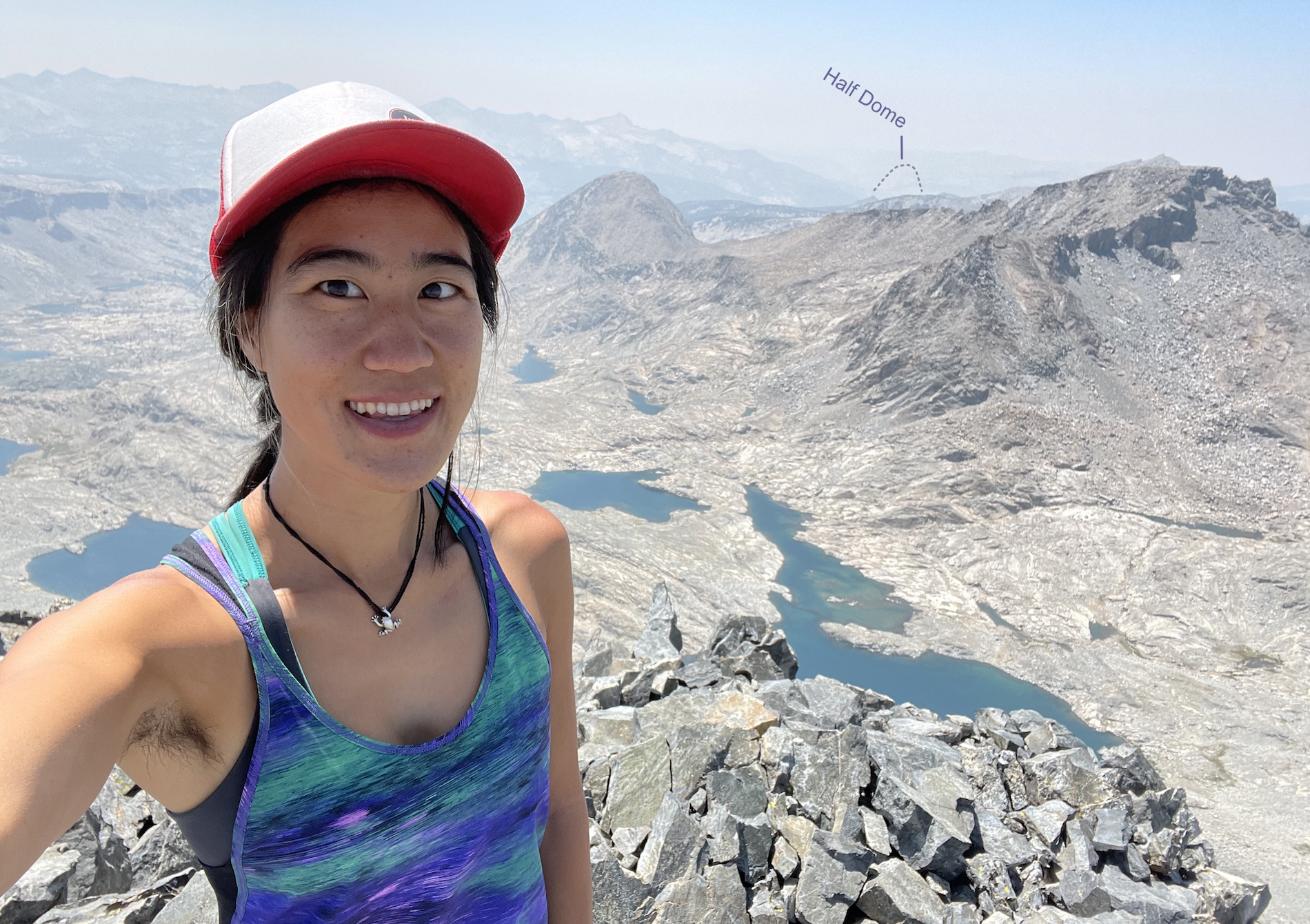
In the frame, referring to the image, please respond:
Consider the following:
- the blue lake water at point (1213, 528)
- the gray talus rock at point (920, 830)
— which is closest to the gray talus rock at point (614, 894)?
the gray talus rock at point (920, 830)

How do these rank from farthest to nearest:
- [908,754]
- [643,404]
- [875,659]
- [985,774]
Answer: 1. [643,404]
2. [875,659]
3. [985,774]
4. [908,754]

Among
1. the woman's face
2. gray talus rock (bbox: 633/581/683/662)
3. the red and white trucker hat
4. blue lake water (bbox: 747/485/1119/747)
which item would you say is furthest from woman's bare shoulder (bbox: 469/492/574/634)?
blue lake water (bbox: 747/485/1119/747)

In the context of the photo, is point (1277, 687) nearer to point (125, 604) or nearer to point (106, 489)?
point (125, 604)

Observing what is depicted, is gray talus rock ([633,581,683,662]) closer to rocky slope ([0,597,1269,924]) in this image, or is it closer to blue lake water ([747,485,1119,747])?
rocky slope ([0,597,1269,924])

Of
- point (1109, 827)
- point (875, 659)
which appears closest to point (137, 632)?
point (1109, 827)

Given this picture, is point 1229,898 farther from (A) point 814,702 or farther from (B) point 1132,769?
(A) point 814,702

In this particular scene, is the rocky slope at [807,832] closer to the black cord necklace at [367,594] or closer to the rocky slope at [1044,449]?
the black cord necklace at [367,594]
